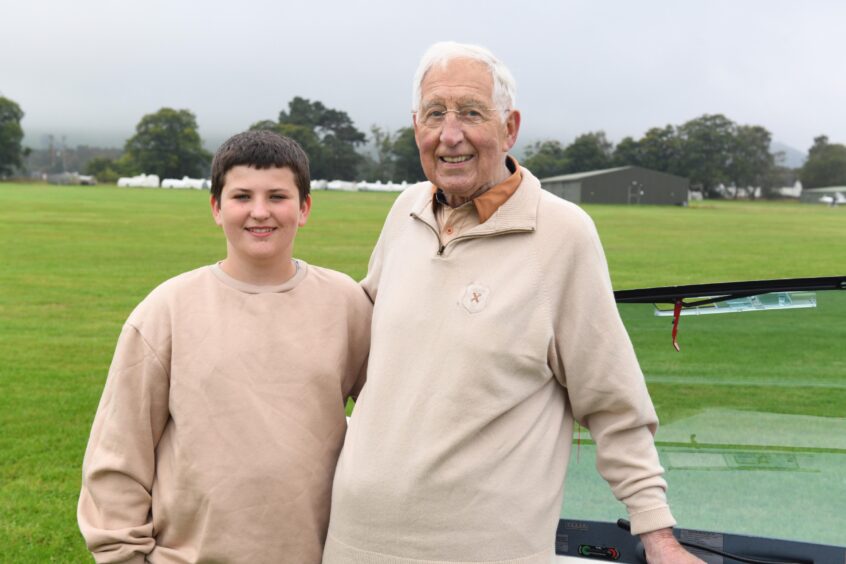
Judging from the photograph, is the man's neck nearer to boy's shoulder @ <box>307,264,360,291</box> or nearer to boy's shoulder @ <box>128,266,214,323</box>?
boy's shoulder @ <box>307,264,360,291</box>

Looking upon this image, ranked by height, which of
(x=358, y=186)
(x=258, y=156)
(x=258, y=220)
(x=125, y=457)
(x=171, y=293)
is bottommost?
(x=358, y=186)

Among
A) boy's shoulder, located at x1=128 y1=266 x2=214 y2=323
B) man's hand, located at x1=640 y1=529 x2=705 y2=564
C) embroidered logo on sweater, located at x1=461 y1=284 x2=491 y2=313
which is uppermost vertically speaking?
embroidered logo on sweater, located at x1=461 y1=284 x2=491 y2=313

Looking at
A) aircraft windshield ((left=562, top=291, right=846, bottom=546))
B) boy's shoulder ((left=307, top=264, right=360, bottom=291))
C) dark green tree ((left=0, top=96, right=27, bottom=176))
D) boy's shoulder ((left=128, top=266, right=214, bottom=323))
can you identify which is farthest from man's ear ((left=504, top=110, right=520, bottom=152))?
dark green tree ((left=0, top=96, right=27, bottom=176))

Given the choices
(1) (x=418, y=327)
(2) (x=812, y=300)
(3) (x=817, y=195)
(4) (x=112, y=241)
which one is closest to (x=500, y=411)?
(1) (x=418, y=327)

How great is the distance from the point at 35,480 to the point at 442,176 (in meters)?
3.93

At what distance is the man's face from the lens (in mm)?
1814

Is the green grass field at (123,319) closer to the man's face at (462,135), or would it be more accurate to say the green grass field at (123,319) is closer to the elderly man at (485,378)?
the elderly man at (485,378)

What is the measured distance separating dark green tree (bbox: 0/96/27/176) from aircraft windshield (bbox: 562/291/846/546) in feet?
343

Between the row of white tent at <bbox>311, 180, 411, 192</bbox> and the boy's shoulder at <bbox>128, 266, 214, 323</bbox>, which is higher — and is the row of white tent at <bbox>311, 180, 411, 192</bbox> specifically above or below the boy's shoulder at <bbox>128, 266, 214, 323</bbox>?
below

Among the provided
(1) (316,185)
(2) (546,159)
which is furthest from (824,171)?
(1) (316,185)

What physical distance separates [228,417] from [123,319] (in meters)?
9.24

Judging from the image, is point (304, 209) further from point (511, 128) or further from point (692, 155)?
point (692, 155)

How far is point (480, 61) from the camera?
5.96 feet

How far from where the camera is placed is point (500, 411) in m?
1.72
